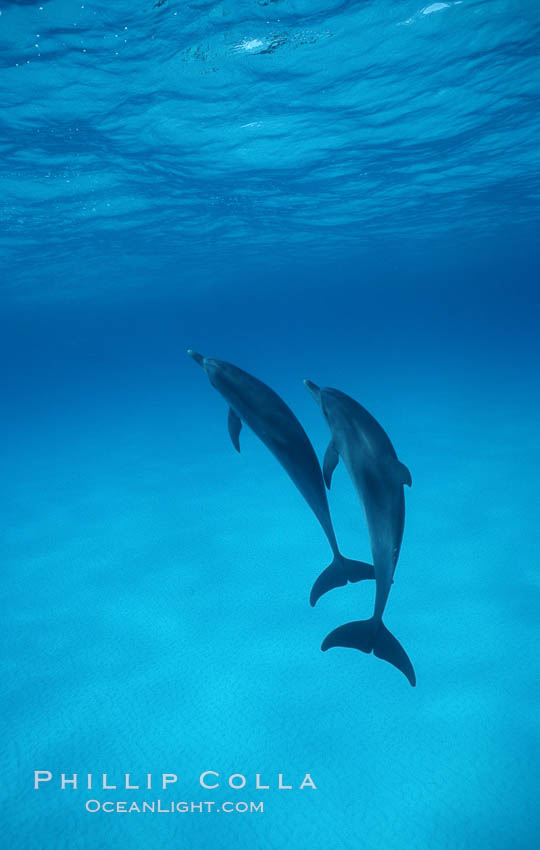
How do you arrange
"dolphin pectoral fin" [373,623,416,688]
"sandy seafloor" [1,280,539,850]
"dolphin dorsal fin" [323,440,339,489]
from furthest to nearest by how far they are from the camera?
"sandy seafloor" [1,280,539,850], "dolphin pectoral fin" [373,623,416,688], "dolphin dorsal fin" [323,440,339,489]

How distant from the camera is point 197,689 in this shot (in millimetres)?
6625

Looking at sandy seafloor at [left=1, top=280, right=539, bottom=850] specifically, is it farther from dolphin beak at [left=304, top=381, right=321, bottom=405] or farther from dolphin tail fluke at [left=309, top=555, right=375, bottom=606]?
dolphin beak at [left=304, top=381, right=321, bottom=405]

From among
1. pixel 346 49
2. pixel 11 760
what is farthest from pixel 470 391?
pixel 11 760

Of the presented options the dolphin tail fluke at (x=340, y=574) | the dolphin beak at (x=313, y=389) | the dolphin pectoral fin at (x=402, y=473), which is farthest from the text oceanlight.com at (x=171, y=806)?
the dolphin beak at (x=313, y=389)

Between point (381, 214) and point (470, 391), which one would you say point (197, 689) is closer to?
point (470, 391)

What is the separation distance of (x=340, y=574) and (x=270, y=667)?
12.6ft

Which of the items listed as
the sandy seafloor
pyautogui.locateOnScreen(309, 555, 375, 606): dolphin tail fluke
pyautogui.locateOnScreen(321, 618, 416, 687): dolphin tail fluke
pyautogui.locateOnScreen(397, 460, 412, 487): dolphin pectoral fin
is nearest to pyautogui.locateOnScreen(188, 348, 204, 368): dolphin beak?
pyautogui.locateOnScreen(397, 460, 412, 487): dolphin pectoral fin

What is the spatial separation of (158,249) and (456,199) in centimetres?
1739

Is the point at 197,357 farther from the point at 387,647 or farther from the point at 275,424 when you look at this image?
the point at 387,647

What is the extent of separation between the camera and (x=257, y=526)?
11.4 m

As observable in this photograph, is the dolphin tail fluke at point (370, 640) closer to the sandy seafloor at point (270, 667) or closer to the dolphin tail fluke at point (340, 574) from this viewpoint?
the dolphin tail fluke at point (340, 574)

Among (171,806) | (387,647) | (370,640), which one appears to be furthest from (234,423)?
(171,806)

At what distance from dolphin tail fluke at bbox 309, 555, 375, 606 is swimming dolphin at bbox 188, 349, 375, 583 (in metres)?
0.46

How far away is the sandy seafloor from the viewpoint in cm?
499
